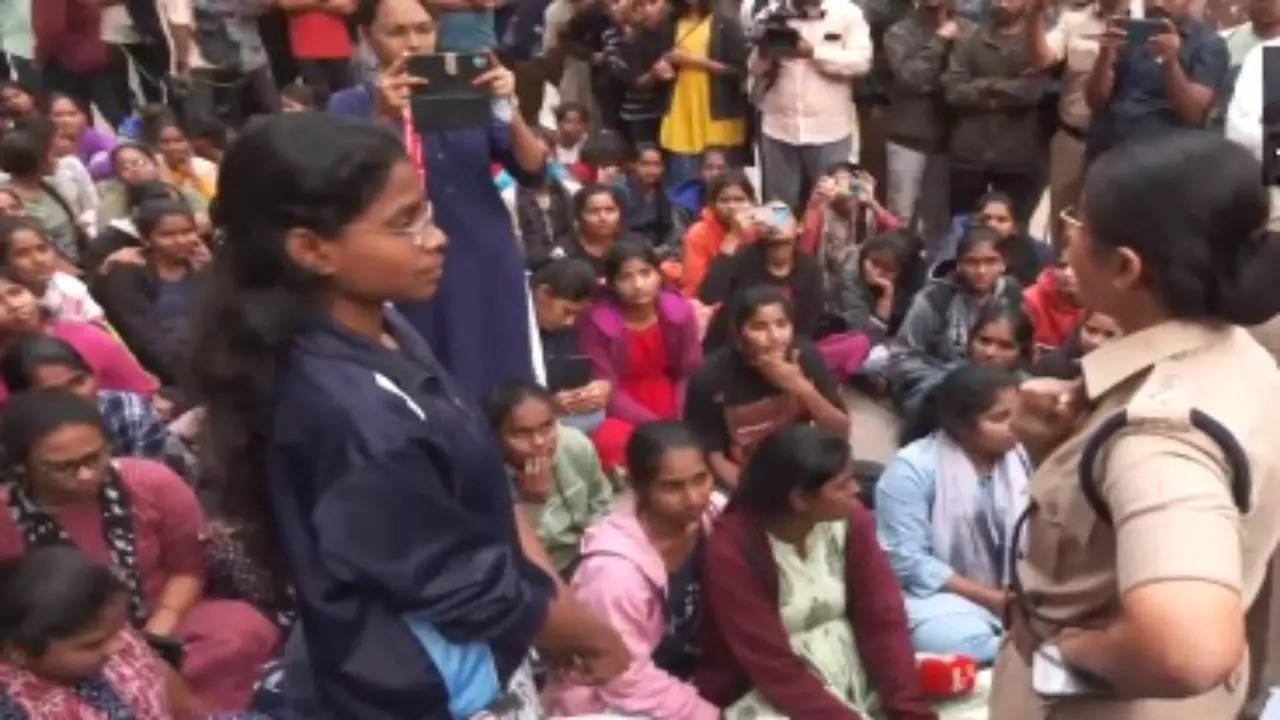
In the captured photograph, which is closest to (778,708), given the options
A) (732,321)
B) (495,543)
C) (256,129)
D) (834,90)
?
(732,321)

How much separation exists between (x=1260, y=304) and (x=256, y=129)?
2.58ft

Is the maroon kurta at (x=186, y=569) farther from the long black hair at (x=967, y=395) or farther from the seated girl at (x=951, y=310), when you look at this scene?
the seated girl at (x=951, y=310)

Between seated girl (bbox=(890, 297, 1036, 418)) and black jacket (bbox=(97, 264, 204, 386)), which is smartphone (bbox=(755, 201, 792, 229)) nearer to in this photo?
seated girl (bbox=(890, 297, 1036, 418))

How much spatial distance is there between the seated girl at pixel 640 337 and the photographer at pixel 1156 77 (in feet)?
5.47

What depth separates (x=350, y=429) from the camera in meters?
1.48

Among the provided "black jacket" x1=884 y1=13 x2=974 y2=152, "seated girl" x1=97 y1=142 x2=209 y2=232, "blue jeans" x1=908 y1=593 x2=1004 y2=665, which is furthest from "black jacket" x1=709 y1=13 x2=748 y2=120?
"blue jeans" x1=908 y1=593 x2=1004 y2=665

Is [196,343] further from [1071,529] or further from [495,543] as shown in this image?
[1071,529]

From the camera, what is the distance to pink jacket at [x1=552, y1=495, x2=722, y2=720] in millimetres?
3064

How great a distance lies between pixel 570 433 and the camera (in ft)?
12.3

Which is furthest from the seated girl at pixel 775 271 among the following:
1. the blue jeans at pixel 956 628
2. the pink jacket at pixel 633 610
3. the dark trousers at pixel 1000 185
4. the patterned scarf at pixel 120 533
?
the patterned scarf at pixel 120 533

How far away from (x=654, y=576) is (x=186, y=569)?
0.79 metres

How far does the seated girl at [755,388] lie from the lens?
4199mm

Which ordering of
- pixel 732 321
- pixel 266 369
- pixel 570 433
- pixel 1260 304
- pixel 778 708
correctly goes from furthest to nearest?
pixel 732 321, pixel 570 433, pixel 778 708, pixel 266 369, pixel 1260 304

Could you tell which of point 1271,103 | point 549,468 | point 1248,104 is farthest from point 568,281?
point 1271,103
